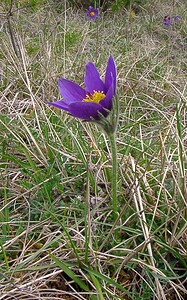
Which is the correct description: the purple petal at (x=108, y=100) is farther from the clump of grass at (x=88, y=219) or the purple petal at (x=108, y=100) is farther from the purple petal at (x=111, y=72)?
the clump of grass at (x=88, y=219)

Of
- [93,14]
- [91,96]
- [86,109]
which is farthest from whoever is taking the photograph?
[93,14]

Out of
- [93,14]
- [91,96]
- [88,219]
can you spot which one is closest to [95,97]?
[91,96]

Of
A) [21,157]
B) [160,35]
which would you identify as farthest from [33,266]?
[160,35]

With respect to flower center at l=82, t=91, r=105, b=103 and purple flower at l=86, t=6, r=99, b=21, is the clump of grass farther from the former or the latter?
purple flower at l=86, t=6, r=99, b=21

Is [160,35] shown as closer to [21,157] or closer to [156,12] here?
[156,12]

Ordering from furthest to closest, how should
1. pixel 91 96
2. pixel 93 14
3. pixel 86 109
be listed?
pixel 93 14 < pixel 91 96 < pixel 86 109

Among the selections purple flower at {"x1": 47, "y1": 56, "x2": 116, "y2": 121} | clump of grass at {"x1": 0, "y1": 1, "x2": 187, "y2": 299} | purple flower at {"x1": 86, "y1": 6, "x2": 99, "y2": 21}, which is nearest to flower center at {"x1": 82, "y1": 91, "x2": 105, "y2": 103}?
purple flower at {"x1": 47, "y1": 56, "x2": 116, "y2": 121}

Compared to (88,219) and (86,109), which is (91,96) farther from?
(88,219)
